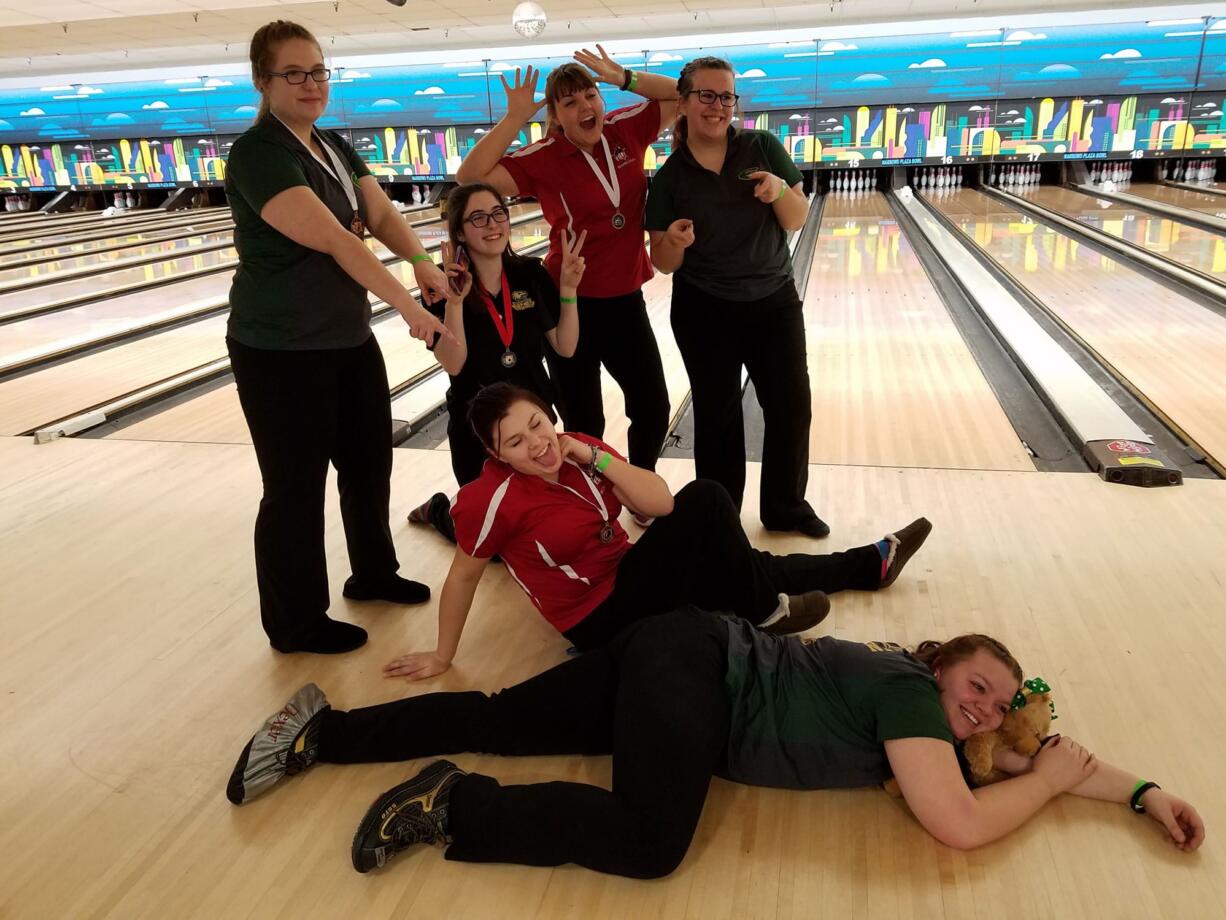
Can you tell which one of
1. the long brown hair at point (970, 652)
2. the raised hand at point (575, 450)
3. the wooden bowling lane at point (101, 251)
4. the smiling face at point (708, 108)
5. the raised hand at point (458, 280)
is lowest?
the wooden bowling lane at point (101, 251)

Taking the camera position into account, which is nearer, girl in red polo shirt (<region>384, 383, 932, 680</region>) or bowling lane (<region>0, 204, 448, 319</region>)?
girl in red polo shirt (<region>384, 383, 932, 680</region>)

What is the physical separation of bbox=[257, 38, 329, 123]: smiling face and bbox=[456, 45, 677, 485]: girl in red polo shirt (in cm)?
Result: 59

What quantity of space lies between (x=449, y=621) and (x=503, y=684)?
0.58 ft

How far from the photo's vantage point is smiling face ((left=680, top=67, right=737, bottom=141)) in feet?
6.75

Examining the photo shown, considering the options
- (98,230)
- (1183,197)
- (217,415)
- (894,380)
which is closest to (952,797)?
(894,380)

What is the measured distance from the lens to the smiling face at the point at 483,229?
80.0 inches

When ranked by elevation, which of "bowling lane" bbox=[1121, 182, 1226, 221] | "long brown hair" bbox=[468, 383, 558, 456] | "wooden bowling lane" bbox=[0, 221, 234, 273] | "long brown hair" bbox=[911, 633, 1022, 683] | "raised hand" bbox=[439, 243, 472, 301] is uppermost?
"raised hand" bbox=[439, 243, 472, 301]

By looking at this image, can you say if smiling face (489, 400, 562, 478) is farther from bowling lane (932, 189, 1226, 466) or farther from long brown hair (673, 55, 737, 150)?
bowling lane (932, 189, 1226, 466)

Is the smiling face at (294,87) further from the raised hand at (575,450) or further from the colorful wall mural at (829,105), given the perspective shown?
the colorful wall mural at (829,105)

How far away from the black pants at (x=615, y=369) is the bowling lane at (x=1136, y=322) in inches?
66.9

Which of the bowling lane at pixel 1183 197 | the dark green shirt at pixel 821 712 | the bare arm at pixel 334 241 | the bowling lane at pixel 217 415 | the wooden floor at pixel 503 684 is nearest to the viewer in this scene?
the wooden floor at pixel 503 684

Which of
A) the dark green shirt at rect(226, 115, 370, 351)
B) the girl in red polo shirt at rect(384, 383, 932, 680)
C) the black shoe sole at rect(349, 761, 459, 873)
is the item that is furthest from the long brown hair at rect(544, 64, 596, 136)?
the black shoe sole at rect(349, 761, 459, 873)

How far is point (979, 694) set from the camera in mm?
1346

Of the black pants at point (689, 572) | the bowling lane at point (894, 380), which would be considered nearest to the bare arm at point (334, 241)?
the black pants at point (689, 572)
